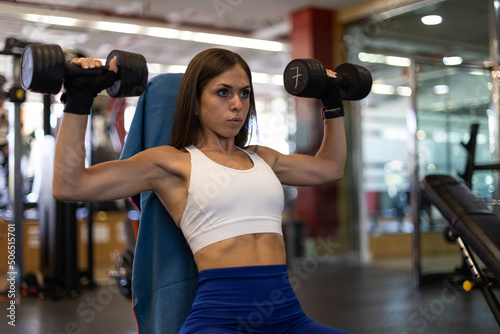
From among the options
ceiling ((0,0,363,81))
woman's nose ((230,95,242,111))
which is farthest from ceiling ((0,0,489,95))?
woman's nose ((230,95,242,111))

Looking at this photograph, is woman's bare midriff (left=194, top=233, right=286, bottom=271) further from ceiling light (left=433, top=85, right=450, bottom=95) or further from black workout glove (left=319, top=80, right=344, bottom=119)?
ceiling light (left=433, top=85, right=450, bottom=95)

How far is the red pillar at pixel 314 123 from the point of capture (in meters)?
6.30

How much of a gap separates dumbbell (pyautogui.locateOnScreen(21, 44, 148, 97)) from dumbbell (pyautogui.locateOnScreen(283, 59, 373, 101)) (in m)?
0.54

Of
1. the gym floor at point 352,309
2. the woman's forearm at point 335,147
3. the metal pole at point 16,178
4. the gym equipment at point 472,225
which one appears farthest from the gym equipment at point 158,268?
the metal pole at point 16,178

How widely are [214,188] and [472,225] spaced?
147 centimetres

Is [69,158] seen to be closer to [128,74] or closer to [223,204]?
[128,74]

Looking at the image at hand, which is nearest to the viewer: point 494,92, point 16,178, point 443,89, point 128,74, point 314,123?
point 128,74

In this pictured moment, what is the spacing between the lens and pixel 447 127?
197 inches

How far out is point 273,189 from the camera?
1.53 metres

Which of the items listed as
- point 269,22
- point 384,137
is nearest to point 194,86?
point 384,137

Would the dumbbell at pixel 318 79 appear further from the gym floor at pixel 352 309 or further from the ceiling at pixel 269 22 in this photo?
the ceiling at pixel 269 22

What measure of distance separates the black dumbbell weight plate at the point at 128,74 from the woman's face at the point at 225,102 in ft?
0.67

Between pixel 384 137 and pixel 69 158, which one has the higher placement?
pixel 384 137

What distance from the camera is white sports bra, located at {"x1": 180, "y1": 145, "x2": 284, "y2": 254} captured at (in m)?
1.44
